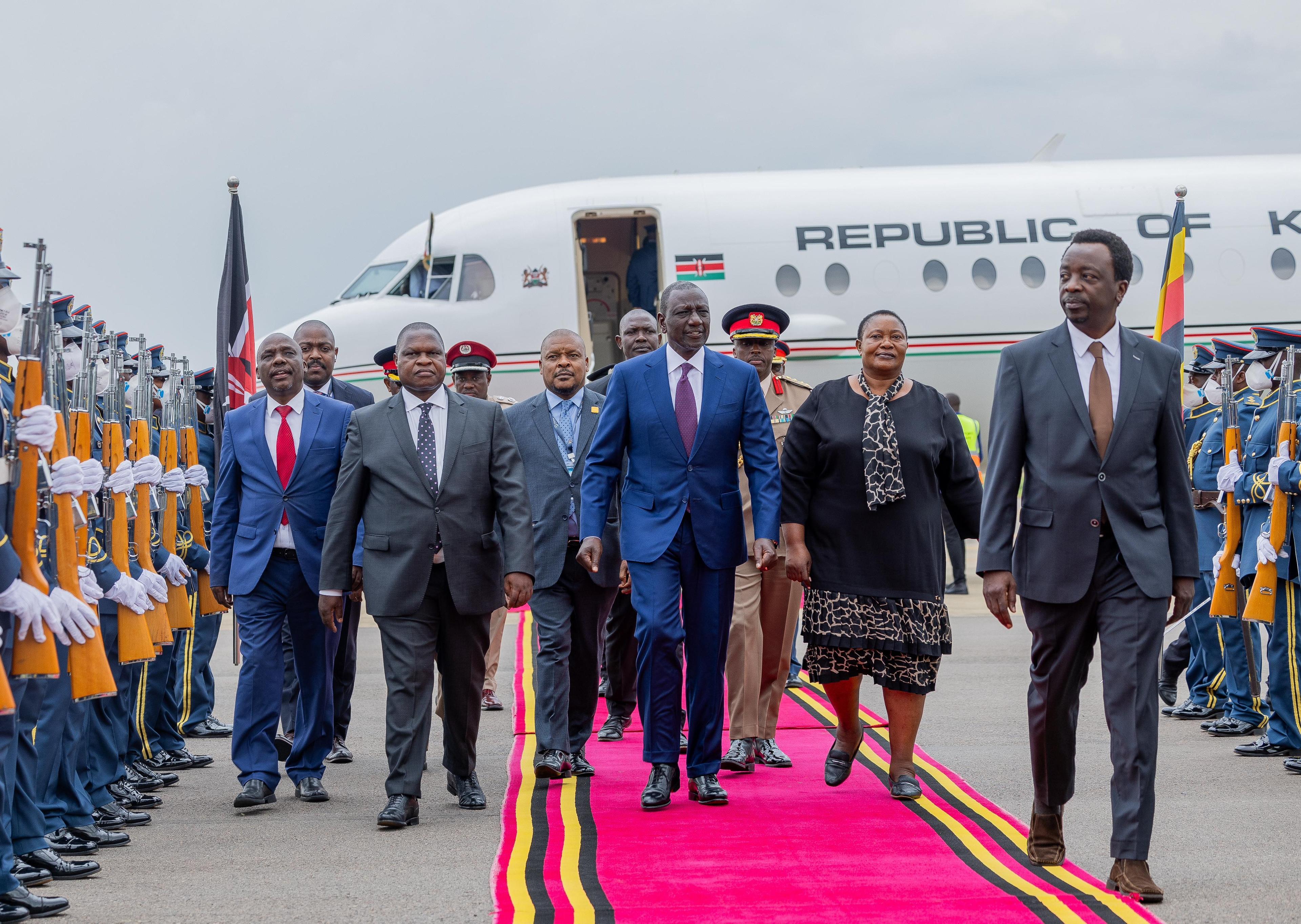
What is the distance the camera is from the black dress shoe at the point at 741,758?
6.93m

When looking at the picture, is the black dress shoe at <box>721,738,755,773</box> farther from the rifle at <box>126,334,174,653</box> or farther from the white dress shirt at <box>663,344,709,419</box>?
the rifle at <box>126,334,174,653</box>

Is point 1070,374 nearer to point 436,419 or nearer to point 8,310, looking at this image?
point 436,419

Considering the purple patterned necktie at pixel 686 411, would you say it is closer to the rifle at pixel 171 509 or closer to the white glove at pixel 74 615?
the rifle at pixel 171 509

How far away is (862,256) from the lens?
1717cm

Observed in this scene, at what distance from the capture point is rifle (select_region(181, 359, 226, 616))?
7.68 meters

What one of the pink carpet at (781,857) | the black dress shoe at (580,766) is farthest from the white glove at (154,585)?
the black dress shoe at (580,766)

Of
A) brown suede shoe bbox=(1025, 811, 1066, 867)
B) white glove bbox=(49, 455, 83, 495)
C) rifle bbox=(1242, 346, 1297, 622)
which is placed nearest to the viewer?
white glove bbox=(49, 455, 83, 495)

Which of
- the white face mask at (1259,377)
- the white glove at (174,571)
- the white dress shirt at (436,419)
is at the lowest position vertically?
the white glove at (174,571)

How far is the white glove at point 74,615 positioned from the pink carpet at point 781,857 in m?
1.57

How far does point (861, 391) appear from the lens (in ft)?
22.0

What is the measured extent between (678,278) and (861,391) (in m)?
10.1

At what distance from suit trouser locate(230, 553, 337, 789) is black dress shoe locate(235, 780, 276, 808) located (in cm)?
2

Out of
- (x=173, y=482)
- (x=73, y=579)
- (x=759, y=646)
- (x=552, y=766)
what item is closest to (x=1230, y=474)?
(x=759, y=646)

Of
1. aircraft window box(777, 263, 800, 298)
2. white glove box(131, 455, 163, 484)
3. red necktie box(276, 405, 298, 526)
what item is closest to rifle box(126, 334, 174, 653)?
white glove box(131, 455, 163, 484)
